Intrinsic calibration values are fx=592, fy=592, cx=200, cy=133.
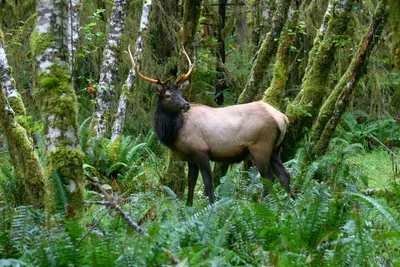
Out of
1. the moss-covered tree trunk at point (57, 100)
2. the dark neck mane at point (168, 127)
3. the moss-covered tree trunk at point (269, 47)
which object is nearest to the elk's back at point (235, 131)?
the dark neck mane at point (168, 127)

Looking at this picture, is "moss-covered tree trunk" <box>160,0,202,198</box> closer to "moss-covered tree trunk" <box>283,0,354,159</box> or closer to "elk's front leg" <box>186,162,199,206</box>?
"elk's front leg" <box>186,162,199,206</box>

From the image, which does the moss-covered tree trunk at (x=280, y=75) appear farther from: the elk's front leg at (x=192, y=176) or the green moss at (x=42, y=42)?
the green moss at (x=42, y=42)

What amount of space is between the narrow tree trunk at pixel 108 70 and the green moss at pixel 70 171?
332 inches

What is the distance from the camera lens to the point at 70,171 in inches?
218

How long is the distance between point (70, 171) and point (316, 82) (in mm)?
7305

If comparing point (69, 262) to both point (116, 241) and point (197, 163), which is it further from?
point (197, 163)

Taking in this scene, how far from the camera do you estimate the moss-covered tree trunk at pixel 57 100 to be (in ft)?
18.2

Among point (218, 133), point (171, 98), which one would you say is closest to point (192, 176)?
point (218, 133)

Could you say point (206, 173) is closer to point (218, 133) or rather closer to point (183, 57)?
point (218, 133)

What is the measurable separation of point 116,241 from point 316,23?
15818 millimetres

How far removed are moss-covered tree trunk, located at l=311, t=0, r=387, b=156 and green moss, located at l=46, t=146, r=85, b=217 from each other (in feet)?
22.6

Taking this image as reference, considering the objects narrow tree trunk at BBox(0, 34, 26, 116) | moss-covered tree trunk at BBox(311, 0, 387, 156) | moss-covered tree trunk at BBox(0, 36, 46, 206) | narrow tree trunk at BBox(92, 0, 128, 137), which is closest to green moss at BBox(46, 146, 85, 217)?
moss-covered tree trunk at BBox(0, 36, 46, 206)

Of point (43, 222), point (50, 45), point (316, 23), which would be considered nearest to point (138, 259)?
point (43, 222)

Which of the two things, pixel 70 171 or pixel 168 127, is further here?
pixel 168 127
